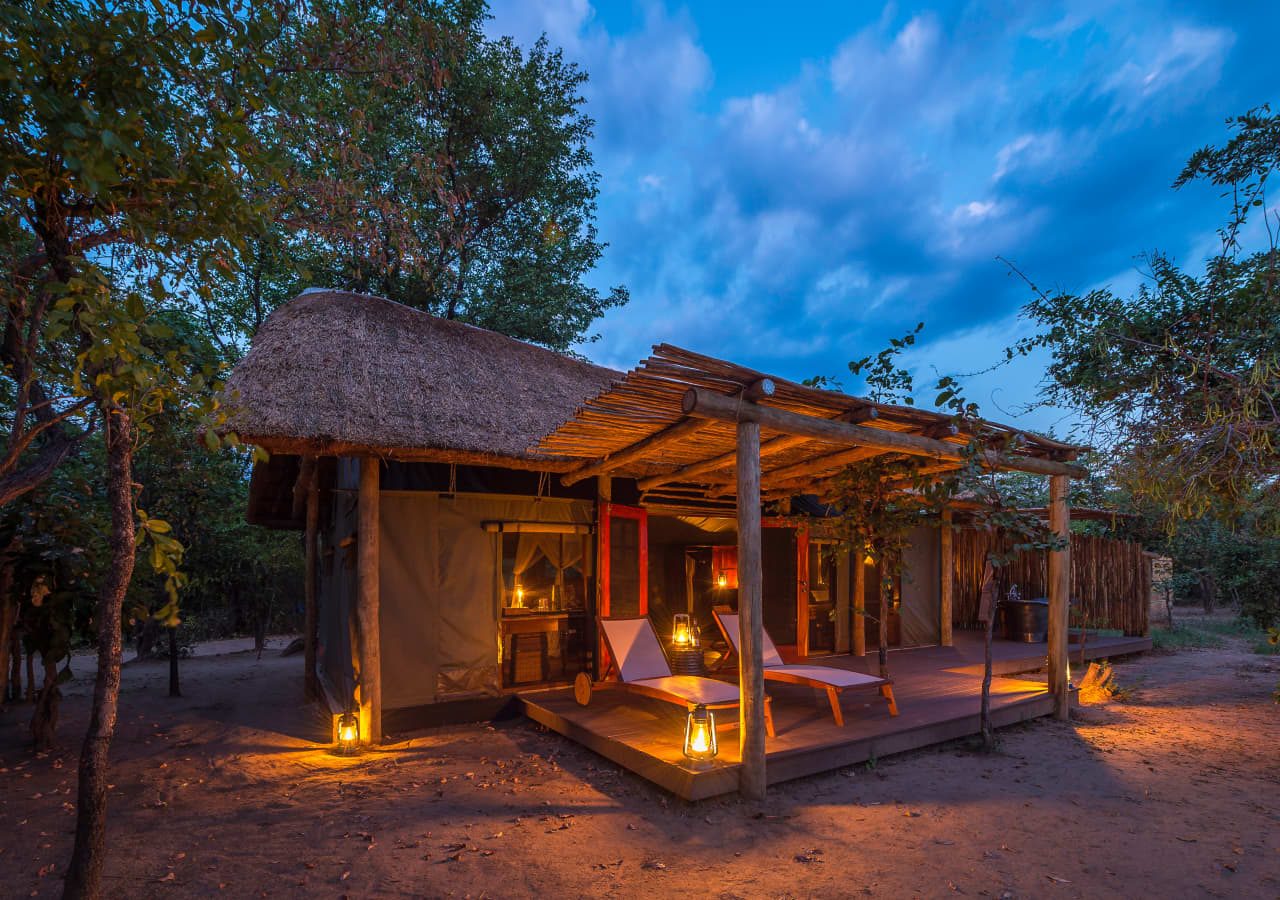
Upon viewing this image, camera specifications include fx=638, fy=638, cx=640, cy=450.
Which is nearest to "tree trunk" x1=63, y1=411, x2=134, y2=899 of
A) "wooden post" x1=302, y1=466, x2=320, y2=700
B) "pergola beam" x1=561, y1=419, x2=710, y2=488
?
"pergola beam" x1=561, y1=419, x2=710, y2=488

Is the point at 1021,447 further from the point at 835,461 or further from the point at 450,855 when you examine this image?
the point at 450,855

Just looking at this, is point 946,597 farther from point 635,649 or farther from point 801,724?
point 635,649

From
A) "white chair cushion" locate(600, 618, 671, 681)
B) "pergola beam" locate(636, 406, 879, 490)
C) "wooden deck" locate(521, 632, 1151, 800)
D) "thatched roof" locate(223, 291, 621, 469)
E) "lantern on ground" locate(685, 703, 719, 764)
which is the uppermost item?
"thatched roof" locate(223, 291, 621, 469)

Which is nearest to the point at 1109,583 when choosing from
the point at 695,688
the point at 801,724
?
the point at 801,724

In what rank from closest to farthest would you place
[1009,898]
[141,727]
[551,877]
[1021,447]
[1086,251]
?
[1009,898], [551,877], [1021,447], [141,727], [1086,251]

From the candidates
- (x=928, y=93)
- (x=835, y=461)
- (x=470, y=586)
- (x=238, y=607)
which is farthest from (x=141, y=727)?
(x=928, y=93)

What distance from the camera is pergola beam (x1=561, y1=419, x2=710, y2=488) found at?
14.6 ft

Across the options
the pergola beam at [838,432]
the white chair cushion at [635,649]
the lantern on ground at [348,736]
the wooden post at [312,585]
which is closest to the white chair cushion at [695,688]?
the white chair cushion at [635,649]

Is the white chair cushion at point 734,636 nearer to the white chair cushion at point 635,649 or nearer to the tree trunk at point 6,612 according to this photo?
the white chair cushion at point 635,649

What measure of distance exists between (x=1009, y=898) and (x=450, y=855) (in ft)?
9.09

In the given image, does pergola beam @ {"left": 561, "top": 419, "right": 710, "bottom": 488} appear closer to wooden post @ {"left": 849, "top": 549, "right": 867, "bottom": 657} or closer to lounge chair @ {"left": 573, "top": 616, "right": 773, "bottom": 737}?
lounge chair @ {"left": 573, "top": 616, "right": 773, "bottom": 737}

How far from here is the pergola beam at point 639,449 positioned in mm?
4446

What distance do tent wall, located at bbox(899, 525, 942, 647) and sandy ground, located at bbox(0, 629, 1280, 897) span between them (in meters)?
4.02

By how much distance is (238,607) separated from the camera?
47.7ft
